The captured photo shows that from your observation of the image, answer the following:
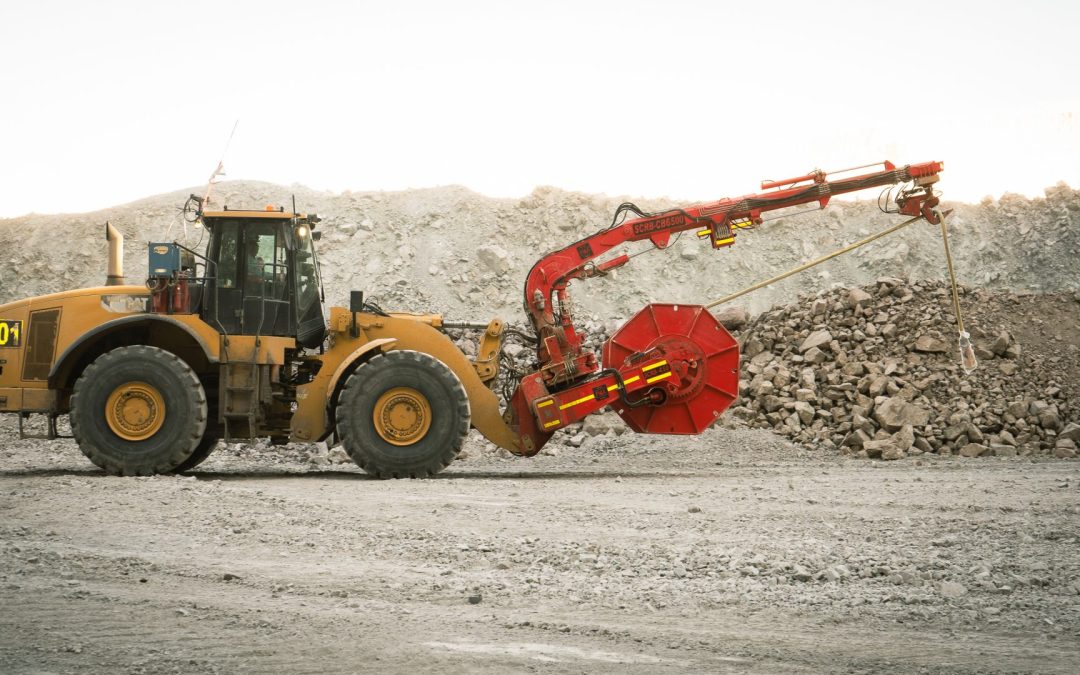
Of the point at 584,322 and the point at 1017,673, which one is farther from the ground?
the point at 584,322

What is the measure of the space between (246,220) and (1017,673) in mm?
9535

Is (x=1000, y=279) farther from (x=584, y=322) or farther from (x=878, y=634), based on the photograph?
(x=878, y=634)

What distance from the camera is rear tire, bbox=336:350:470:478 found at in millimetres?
11992

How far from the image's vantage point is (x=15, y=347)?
12391mm

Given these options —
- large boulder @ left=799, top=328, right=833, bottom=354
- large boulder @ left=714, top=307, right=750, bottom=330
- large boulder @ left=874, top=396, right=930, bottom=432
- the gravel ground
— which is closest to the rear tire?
the gravel ground

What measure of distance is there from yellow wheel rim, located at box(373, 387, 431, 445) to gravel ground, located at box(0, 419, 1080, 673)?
660 millimetres

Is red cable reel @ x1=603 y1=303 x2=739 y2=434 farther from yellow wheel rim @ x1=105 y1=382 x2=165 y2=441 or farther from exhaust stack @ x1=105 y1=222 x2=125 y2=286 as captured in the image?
exhaust stack @ x1=105 y1=222 x2=125 y2=286

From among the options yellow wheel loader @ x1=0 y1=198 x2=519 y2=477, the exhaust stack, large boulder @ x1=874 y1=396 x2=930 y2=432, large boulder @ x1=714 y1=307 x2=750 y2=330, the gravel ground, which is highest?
the exhaust stack

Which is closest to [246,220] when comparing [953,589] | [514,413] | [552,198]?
[514,413]

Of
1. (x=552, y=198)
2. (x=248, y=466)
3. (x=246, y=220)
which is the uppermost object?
(x=552, y=198)

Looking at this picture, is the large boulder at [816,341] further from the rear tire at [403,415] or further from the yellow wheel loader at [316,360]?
the rear tire at [403,415]

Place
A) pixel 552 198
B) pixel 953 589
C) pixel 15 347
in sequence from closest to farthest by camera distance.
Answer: pixel 953 589
pixel 15 347
pixel 552 198

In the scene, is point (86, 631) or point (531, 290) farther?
point (531, 290)

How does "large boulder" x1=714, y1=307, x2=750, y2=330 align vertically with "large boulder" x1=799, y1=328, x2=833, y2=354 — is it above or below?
above
